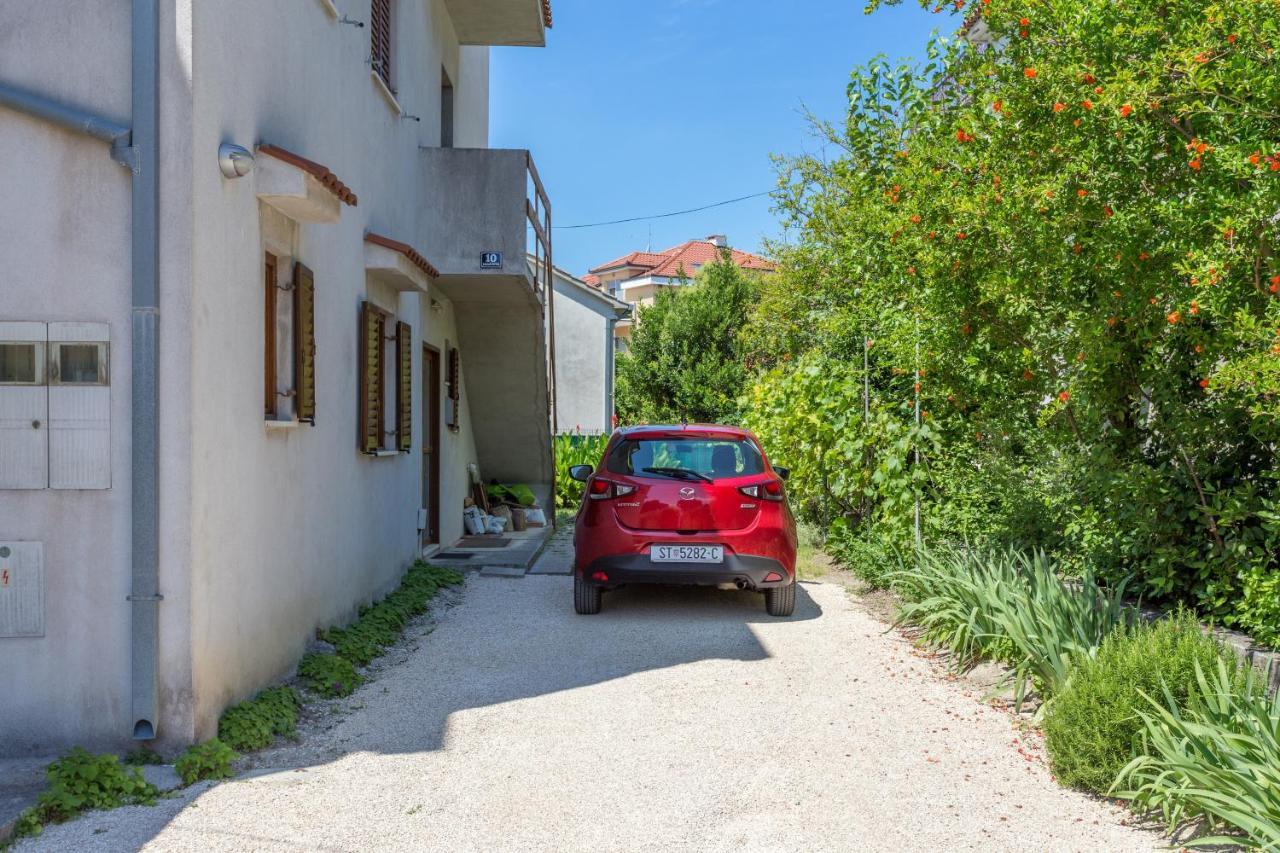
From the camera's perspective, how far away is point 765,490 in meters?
8.70

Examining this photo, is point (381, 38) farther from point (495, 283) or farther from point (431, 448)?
point (431, 448)

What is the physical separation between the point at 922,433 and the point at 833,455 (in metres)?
1.36

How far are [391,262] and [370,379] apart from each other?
0.98 m

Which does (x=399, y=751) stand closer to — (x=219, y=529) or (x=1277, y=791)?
(x=219, y=529)

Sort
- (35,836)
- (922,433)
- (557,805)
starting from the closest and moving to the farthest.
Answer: (35,836) → (557,805) → (922,433)

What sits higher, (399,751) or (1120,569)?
(1120,569)

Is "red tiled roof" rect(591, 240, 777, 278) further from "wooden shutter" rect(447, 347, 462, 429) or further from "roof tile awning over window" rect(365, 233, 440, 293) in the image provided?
"roof tile awning over window" rect(365, 233, 440, 293)

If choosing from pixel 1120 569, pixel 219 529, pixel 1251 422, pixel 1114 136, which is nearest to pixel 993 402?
pixel 1120 569

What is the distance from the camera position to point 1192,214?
15.4 ft

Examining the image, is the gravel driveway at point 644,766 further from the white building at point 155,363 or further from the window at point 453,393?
the window at point 453,393

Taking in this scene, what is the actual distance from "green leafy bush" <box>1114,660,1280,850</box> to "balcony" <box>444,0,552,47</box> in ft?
35.9

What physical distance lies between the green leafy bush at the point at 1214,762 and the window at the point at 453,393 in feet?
31.8

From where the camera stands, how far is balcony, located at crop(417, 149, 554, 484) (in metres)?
11.1

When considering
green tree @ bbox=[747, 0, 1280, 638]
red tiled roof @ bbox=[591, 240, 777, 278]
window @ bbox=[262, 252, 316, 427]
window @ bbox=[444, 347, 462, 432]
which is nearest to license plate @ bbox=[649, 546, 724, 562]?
green tree @ bbox=[747, 0, 1280, 638]
